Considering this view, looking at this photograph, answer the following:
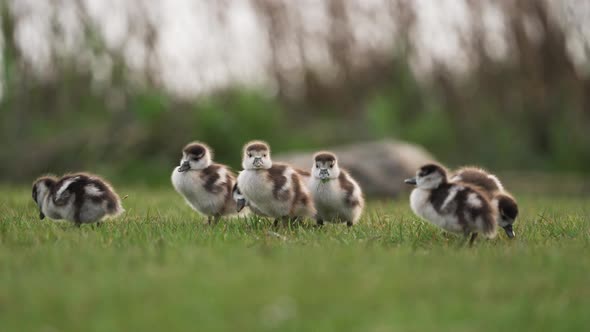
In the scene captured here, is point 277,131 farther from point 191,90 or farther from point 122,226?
point 122,226

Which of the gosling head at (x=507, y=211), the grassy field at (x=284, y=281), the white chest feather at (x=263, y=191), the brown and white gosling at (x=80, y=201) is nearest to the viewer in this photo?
the grassy field at (x=284, y=281)

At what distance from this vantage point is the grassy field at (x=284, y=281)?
323 centimetres

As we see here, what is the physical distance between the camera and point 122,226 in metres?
5.70

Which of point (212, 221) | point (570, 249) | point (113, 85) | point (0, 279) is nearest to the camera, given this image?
point (0, 279)

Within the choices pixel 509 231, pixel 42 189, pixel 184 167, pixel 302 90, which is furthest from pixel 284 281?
pixel 302 90

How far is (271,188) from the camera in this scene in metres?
5.82

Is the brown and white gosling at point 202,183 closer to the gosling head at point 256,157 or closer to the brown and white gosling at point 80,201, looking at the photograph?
the gosling head at point 256,157

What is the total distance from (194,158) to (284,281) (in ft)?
8.73

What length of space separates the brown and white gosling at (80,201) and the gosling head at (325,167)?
5.56 ft

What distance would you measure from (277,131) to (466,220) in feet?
28.1

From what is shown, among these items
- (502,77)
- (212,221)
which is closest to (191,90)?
(502,77)

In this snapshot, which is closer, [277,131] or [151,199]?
[151,199]

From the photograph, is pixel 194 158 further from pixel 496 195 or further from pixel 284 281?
pixel 284 281

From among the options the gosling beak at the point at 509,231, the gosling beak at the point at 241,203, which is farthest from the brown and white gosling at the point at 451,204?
the gosling beak at the point at 241,203
